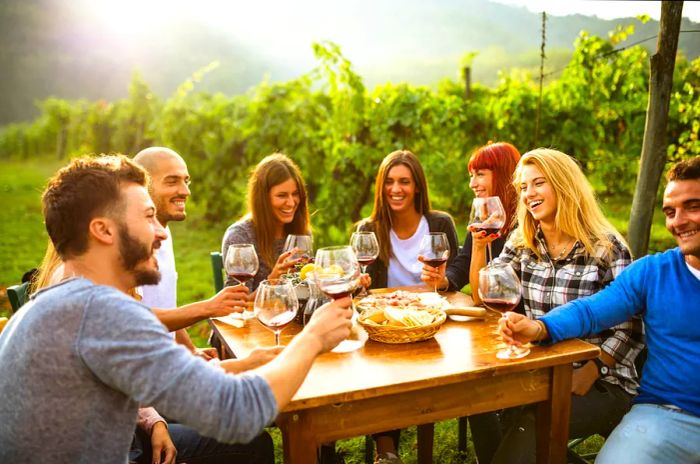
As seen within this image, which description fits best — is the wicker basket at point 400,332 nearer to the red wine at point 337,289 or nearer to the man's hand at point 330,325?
the red wine at point 337,289

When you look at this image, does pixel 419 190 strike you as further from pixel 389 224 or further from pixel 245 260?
pixel 245 260

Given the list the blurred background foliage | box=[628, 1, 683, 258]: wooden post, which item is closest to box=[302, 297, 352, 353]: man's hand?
box=[628, 1, 683, 258]: wooden post

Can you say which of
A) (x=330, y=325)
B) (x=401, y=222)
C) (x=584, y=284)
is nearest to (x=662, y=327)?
(x=584, y=284)

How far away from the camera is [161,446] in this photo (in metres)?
2.03

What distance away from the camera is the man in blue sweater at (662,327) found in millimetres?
1956

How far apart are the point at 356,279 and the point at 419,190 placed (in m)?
1.91

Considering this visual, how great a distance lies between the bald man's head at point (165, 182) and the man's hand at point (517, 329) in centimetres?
186

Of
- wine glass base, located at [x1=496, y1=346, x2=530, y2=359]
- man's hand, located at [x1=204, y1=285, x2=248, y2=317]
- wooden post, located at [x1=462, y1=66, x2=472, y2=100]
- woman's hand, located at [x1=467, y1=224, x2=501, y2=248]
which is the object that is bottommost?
wine glass base, located at [x1=496, y1=346, x2=530, y2=359]

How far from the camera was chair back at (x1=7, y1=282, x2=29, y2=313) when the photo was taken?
223 centimetres

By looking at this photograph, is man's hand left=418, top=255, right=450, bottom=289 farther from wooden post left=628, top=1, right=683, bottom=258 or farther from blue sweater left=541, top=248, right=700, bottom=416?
wooden post left=628, top=1, right=683, bottom=258

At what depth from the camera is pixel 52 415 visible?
1238mm

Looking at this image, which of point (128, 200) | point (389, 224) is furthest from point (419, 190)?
point (128, 200)

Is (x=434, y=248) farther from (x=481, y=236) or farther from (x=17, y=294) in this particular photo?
(x=17, y=294)

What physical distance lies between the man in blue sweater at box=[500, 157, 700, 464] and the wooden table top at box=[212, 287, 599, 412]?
11cm
